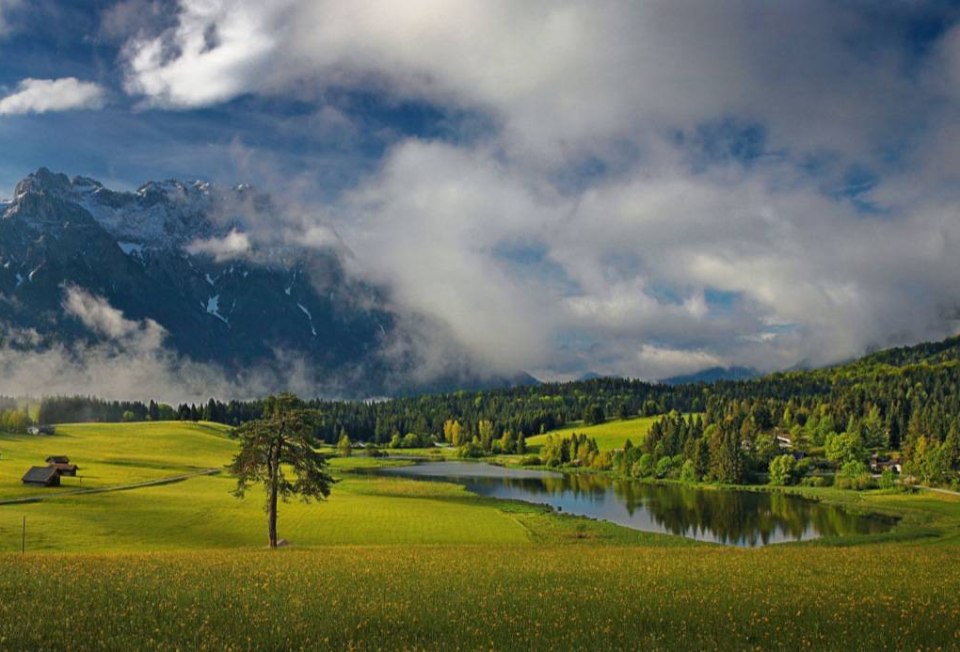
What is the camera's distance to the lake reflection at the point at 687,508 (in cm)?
8209

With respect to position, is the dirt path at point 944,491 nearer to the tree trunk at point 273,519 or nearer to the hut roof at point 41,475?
the tree trunk at point 273,519

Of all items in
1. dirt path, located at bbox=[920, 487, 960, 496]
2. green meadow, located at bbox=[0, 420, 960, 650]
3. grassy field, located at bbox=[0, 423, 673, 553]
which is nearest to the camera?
green meadow, located at bbox=[0, 420, 960, 650]

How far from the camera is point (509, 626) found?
18.6 m

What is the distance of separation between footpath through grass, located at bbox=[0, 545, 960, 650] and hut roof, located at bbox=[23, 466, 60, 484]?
220ft

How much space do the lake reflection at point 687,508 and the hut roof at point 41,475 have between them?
65623 millimetres

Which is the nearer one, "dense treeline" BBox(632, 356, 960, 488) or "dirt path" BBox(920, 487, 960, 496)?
"dirt path" BBox(920, 487, 960, 496)

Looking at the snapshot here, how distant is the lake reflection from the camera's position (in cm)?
8209

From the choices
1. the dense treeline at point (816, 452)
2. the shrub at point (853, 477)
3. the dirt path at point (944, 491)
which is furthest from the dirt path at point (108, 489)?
the dirt path at point (944, 491)

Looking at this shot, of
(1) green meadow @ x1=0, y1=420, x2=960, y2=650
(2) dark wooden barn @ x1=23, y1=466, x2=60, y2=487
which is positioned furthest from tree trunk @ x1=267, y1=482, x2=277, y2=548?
(2) dark wooden barn @ x1=23, y1=466, x2=60, y2=487

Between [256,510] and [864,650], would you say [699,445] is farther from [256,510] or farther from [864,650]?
[864,650]

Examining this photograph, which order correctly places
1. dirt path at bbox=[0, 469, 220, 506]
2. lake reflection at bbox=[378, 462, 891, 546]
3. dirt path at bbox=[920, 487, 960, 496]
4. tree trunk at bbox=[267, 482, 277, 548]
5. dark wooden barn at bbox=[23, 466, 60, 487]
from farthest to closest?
dirt path at bbox=[920, 487, 960, 496] < dark wooden barn at bbox=[23, 466, 60, 487] < lake reflection at bbox=[378, 462, 891, 546] < dirt path at bbox=[0, 469, 220, 506] < tree trunk at bbox=[267, 482, 277, 548]

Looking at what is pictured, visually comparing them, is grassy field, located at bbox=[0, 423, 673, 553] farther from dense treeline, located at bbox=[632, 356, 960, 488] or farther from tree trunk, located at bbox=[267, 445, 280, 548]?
dense treeline, located at bbox=[632, 356, 960, 488]

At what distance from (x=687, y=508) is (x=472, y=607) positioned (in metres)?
91.4

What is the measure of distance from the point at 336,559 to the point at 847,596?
2475 centimetres
